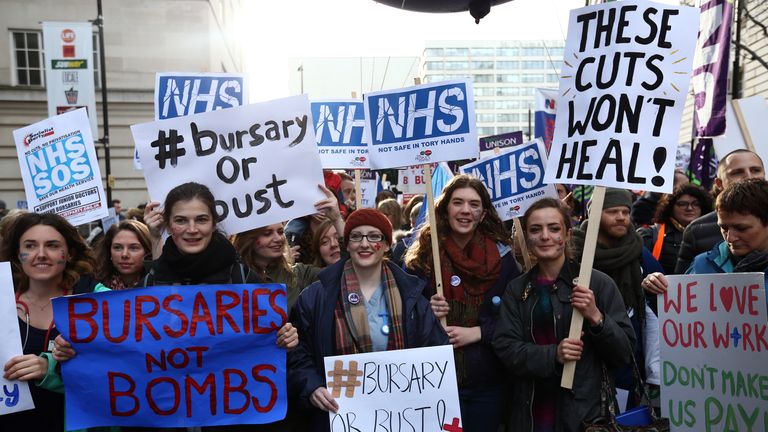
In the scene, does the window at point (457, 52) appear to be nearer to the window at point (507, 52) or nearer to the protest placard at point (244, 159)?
the window at point (507, 52)

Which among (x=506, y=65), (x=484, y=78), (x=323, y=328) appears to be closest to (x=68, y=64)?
(x=323, y=328)

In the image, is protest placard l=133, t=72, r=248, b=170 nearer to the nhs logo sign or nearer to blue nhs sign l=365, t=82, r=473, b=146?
the nhs logo sign

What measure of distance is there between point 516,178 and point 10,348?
4060mm

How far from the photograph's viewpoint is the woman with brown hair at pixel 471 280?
4082 mm

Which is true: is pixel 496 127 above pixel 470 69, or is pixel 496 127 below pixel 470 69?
below

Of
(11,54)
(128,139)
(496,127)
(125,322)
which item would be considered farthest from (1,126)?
(496,127)

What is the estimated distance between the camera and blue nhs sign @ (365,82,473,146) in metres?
5.09

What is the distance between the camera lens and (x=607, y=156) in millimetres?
3695

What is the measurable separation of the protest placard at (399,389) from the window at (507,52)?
152m

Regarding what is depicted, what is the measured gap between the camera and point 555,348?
3.58 metres

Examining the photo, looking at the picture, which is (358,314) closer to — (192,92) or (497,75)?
(192,92)

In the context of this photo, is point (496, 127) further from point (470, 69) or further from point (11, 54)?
point (11, 54)

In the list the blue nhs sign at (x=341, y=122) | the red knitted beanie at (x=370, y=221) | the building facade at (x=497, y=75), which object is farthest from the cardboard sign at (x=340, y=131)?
the building facade at (x=497, y=75)

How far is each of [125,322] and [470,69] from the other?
5893 inches
